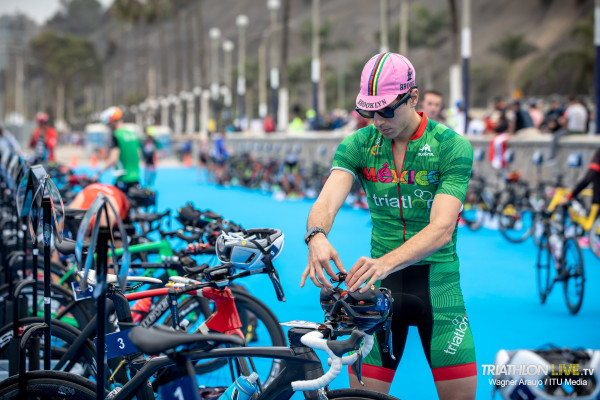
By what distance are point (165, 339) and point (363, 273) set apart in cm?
79

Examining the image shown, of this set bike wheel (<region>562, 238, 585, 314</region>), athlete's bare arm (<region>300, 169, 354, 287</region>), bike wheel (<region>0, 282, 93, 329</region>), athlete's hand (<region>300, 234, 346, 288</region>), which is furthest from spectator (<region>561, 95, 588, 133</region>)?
athlete's hand (<region>300, 234, 346, 288</region>)

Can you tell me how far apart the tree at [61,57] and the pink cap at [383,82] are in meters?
145

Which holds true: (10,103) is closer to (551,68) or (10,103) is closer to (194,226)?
(551,68)

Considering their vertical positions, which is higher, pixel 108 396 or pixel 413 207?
pixel 413 207

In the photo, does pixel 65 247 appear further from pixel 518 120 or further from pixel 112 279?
pixel 518 120

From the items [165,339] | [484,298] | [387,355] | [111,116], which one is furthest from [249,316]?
[111,116]

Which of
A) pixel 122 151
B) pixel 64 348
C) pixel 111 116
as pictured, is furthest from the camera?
pixel 122 151

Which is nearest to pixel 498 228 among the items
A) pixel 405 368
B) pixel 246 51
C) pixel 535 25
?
pixel 405 368

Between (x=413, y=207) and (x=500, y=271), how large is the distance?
24.2 ft

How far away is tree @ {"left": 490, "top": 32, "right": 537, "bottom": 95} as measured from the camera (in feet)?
313

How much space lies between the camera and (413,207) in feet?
11.6

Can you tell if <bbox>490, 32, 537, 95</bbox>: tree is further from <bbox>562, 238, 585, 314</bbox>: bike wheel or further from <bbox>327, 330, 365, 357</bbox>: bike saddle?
<bbox>327, 330, 365, 357</bbox>: bike saddle

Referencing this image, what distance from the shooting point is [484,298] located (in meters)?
8.82

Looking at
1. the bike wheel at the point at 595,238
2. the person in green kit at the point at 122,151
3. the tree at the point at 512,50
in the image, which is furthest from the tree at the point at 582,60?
the person in green kit at the point at 122,151
